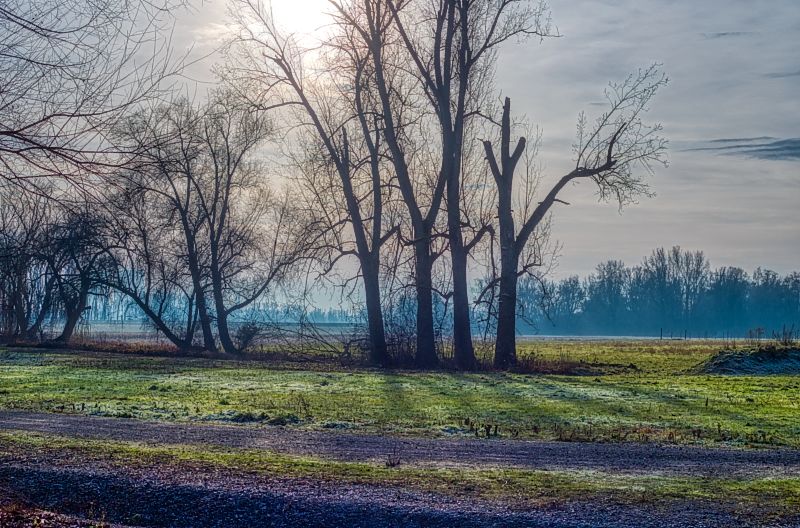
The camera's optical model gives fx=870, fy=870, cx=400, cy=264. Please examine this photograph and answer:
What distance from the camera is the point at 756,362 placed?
3794 cm

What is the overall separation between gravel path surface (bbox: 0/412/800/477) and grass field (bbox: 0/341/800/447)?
44.3 inches

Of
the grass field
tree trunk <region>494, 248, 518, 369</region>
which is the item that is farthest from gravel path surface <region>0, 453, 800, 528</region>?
tree trunk <region>494, 248, 518, 369</region>

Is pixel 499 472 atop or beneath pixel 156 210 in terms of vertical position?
beneath

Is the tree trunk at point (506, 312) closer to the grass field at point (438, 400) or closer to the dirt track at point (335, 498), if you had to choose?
the grass field at point (438, 400)

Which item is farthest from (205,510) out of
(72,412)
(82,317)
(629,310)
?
(629,310)

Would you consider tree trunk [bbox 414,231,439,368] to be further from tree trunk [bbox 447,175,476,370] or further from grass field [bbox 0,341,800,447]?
grass field [bbox 0,341,800,447]

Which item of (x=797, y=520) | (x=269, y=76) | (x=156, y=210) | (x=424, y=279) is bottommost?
(x=797, y=520)

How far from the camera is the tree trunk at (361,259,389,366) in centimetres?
3656

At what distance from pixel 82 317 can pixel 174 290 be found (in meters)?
8.63

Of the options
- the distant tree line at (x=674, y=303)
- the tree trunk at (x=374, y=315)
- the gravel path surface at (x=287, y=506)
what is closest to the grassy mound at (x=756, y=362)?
the tree trunk at (x=374, y=315)

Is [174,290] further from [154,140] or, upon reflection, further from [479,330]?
[154,140]

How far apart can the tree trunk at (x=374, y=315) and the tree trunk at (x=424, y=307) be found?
1.73 metres

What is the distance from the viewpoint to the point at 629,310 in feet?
625

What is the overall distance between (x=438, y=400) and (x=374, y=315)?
15.4m
